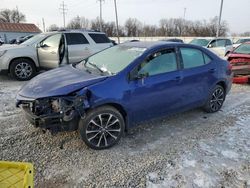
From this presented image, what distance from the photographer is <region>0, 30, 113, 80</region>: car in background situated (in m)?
7.99

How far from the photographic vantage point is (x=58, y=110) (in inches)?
133

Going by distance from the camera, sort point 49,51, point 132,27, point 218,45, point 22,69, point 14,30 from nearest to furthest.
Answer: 1. point 22,69
2. point 49,51
3. point 218,45
4. point 14,30
5. point 132,27

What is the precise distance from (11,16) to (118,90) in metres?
90.5

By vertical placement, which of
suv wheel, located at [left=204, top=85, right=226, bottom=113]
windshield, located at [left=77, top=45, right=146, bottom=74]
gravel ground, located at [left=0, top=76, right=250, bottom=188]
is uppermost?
windshield, located at [left=77, top=45, right=146, bottom=74]

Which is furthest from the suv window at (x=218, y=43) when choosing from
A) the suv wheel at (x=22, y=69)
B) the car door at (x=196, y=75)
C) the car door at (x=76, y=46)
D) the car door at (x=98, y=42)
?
the car door at (x=196, y=75)

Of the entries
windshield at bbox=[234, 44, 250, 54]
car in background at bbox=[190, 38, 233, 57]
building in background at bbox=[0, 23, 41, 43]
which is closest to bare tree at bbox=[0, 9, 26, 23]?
building in background at bbox=[0, 23, 41, 43]

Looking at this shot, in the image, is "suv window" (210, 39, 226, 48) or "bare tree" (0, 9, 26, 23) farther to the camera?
"bare tree" (0, 9, 26, 23)

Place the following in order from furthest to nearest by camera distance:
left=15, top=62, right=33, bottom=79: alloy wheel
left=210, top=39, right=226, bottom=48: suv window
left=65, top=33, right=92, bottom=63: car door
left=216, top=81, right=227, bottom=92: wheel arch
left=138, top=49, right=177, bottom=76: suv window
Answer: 1. left=210, top=39, right=226, bottom=48: suv window
2. left=65, top=33, right=92, bottom=63: car door
3. left=15, top=62, right=33, bottom=79: alloy wheel
4. left=216, top=81, right=227, bottom=92: wheel arch
5. left=138, top=49, right=177, bottom=76: suv window

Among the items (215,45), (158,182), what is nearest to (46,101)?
(158,182)

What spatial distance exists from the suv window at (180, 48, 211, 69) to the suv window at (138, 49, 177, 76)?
267 millimetres

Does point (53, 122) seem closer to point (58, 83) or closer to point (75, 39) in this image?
point (58, 83)

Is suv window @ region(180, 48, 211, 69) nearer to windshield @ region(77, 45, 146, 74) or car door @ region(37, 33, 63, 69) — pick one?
windshield @ region(77, 45, 146, 74)

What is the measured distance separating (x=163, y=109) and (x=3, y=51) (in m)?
6.06

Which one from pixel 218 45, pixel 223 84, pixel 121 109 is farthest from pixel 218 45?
pixel 121 109
